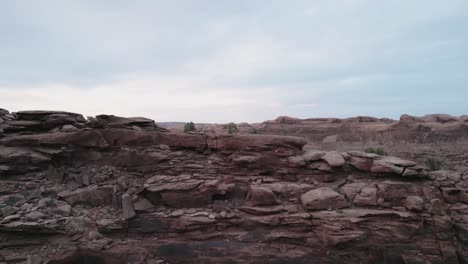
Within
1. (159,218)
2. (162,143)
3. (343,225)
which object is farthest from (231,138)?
(343,225)

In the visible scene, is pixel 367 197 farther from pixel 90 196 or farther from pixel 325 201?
pixel 90 196

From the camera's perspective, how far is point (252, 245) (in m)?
6.52

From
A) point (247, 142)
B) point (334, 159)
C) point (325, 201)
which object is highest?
point (247, 142)

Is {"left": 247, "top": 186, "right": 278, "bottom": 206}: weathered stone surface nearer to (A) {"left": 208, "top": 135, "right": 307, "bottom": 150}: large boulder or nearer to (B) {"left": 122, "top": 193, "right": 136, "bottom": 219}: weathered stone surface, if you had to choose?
(A) {"left": 208, "top": 135, "right": 307, "bottom": 150}: large boulder

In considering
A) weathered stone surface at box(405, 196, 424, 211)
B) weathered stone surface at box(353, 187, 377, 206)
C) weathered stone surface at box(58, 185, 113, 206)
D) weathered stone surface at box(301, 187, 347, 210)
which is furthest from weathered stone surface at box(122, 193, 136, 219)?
weathered stone surface at box(405, 196, 424, 211)

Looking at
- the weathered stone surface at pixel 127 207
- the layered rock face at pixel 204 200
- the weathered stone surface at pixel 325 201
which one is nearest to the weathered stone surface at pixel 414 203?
the layered rock face at pixel 204 200

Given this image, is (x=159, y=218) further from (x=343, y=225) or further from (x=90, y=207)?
(x=343, y=225)

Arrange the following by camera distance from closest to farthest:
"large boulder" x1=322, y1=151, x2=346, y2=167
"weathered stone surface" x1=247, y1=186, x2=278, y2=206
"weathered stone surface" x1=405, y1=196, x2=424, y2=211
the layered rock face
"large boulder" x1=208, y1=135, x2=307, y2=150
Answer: the layered rock face < "weathered stone surface" x1=405, y1=196, x2=424, y2=211 < "weathered stone surface" x1=247, y1=186, x2=278, y2=206 < "large boulder" x1=322, y1=151, x2=346, y2=167 < "large boulder" x1=208, y1=135, x2=307, y2=150

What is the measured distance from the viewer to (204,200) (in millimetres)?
7246

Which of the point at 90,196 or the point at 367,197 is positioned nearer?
the point at 367,197

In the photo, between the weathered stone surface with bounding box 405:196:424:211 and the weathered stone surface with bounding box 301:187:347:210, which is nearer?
the weathered stone surface with bounding box 405:196:424:211

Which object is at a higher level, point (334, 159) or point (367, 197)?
point (334, 159)

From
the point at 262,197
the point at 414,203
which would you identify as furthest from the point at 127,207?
the point at 414,203

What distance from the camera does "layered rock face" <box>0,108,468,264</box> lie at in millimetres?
6340
